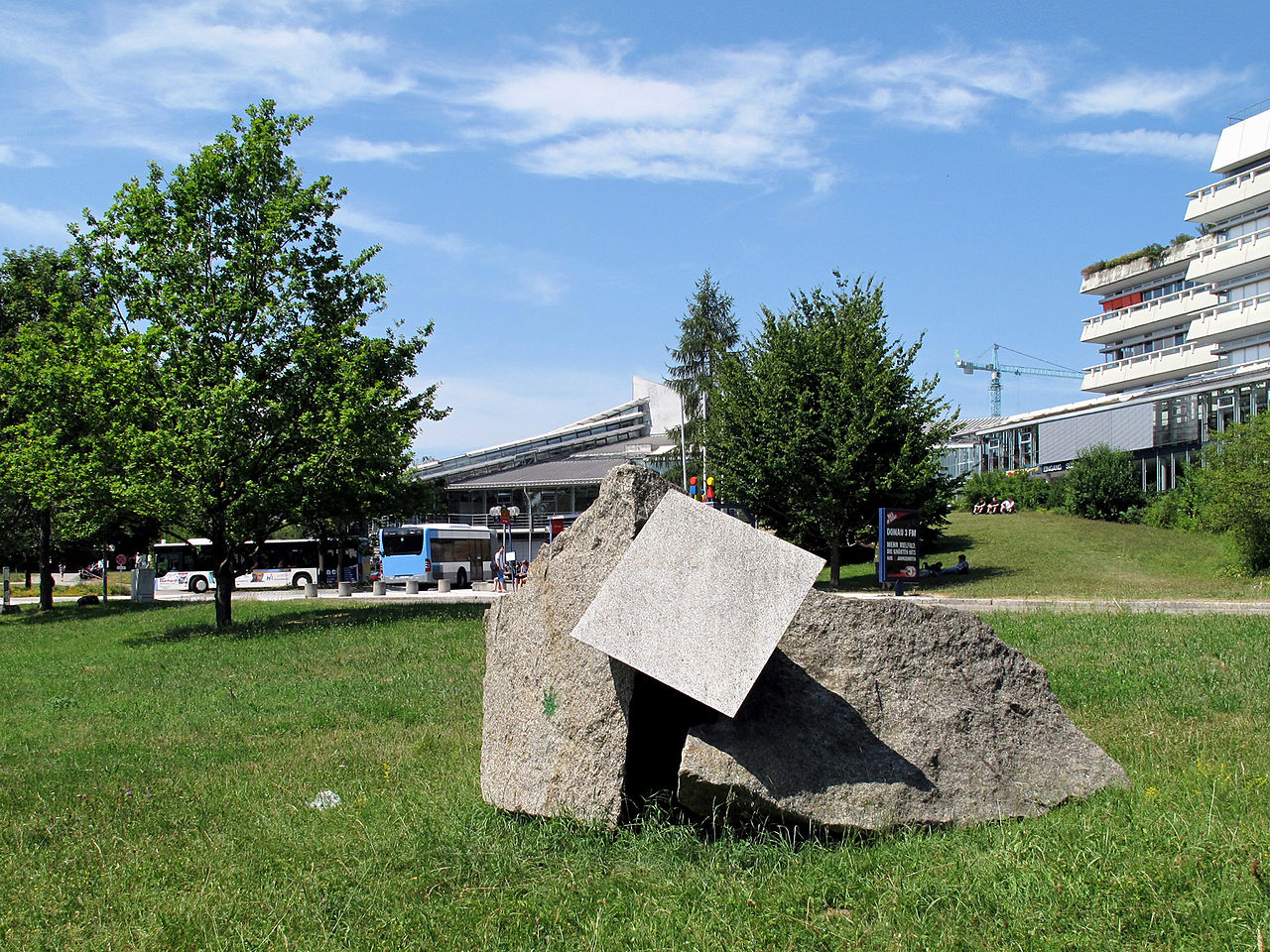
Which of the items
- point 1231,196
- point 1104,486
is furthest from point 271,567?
point 1231,196

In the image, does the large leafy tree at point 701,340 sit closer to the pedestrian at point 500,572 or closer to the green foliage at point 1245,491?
the pedestrian at point 500,572

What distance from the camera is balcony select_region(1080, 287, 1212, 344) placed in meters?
56.0

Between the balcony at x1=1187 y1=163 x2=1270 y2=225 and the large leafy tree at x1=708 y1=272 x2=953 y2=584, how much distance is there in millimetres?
27678

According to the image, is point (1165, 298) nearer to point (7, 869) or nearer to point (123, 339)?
point (123, 339)

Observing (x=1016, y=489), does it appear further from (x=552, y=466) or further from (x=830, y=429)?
(x=552, y=466)

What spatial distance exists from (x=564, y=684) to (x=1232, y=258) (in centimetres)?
5260

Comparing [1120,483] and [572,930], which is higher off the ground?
[1120,483]

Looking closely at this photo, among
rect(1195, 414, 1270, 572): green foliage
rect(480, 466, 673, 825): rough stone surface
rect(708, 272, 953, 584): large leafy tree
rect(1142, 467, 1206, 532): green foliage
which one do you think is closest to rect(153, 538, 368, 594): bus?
rect(708, 272, 953, 584): large leafy tree

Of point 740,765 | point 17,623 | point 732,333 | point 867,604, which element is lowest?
point 17,623

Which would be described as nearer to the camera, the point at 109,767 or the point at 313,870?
the point at 313,870

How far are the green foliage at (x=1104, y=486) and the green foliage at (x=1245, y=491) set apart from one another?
14.3 metres

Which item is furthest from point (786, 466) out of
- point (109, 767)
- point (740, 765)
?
point (740, 765)

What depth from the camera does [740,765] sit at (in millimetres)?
4578

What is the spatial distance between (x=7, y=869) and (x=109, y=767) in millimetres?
2960
